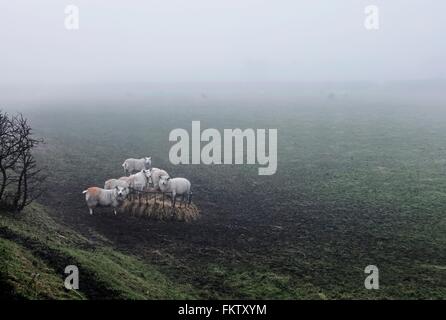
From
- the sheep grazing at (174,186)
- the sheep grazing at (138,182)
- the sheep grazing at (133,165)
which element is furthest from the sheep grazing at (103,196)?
the sheep grazing at (133,165)

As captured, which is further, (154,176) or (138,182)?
(154,176)

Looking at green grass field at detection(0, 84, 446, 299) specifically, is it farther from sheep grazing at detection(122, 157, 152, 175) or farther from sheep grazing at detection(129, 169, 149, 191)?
sheep grazing at detection(129, 169, 149, 191)

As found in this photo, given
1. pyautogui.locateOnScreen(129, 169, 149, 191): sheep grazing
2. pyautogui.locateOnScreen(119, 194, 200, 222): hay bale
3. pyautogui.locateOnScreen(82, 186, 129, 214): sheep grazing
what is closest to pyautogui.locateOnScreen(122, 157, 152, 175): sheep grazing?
pyautogui.locateOnScreen(129, 169, 149, 191): sheep grazing

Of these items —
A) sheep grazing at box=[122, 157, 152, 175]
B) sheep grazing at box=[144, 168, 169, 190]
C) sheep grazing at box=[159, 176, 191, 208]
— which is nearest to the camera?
→ sheep grazing at box=[159, 176, 191, 208]

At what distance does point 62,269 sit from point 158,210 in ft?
21.8

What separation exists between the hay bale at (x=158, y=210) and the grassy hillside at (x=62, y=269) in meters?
3.30

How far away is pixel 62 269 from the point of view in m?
13.3

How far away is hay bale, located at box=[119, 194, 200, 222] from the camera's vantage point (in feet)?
64.2

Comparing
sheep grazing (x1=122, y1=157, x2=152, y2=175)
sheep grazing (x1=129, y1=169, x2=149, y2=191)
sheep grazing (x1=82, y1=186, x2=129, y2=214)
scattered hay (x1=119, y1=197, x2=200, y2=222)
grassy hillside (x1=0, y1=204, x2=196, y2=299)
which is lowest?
grassy hillside (x1=0, y1=204, x2=196, y2=299)

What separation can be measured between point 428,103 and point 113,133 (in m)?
54.7

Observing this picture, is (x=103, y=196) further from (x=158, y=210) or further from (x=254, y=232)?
(x=254, y=232)

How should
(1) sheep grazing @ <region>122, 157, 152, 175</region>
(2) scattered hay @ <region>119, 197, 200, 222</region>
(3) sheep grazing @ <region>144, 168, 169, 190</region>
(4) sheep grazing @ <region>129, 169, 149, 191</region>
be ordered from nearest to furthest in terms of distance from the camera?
(2) scattered hay @ <region>119, 197, 200, 222</region> → (4) sheep grazing @ <region>129, 169, 149, 191</region> → (3) sheep grazing @ <region>144, 168, 169, 190</region> → (1) sheep grazing @ <region>122, 157, 152, 175</region>

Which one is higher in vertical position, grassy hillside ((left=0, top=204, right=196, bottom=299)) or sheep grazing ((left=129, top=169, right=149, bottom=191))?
sheep grazing ((left=129, top=169, right=149, bottom=191))

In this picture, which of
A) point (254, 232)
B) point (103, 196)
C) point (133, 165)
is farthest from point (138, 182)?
point (254, 232)
